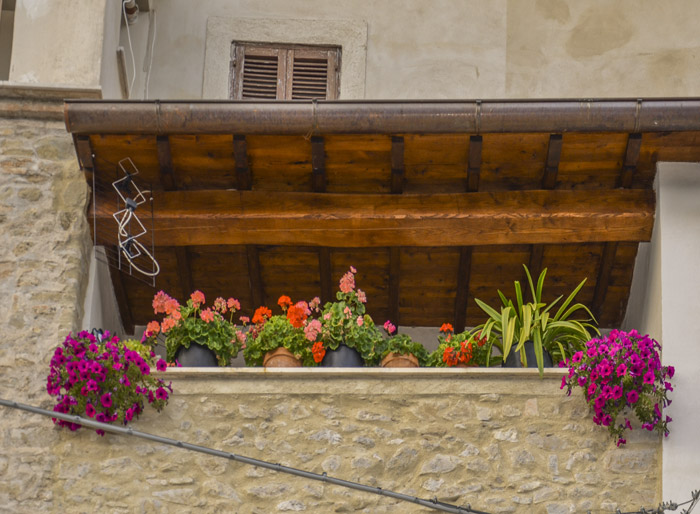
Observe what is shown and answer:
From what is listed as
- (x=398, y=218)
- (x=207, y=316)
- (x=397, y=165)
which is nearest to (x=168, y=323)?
(x=207, y=316)

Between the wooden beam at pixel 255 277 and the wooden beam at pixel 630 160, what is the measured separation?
2357mm

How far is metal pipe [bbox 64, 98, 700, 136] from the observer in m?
6.90

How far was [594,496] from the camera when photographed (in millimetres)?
6461

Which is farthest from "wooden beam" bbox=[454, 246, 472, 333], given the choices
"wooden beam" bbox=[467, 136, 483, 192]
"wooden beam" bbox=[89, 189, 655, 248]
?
"wooden beam" bbox=[467, 136, 483, 192]

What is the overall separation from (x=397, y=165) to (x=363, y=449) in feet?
5.68

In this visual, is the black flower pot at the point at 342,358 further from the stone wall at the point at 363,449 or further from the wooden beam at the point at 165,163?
the wooden beam at the point at 165,163

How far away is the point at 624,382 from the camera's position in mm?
6555

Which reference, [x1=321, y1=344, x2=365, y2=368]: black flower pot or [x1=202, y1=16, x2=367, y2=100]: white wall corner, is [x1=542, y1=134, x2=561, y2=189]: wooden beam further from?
[x1=202, y1=16, x2=367, y2=100]: white wall corner

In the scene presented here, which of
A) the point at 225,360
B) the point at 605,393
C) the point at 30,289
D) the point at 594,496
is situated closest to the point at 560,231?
the point at 605,393

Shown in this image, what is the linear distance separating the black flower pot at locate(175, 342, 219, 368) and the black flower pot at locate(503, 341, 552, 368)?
174 cm

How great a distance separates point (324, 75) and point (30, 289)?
117 inches

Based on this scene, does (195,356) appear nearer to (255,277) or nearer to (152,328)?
(152,328)

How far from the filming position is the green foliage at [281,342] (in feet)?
23.2

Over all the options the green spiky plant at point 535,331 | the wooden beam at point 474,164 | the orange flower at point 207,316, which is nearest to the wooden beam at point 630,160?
the green spiky plant at point 535,331
